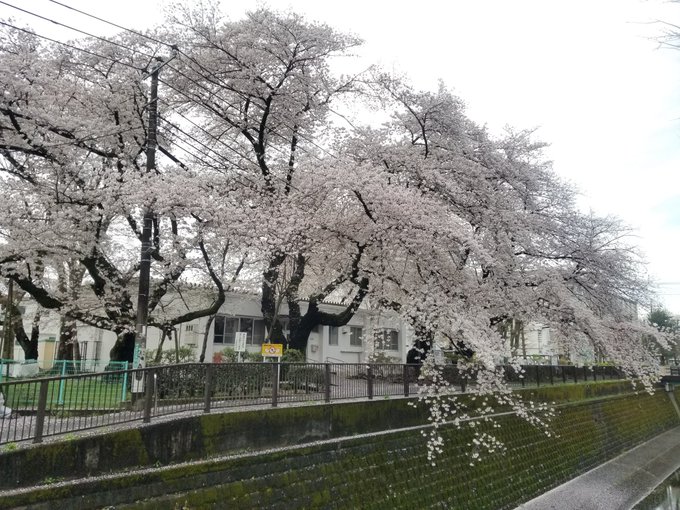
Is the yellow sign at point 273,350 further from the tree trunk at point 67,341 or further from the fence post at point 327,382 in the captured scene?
the tree trunk at point 67,341

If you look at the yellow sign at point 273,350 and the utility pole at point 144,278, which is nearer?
the utility pole at point 144,278

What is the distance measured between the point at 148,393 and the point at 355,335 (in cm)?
2388

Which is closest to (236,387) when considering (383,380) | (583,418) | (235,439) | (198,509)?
(235,439)

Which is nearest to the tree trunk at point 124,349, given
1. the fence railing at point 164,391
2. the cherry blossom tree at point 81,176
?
the cherry blossom tree at point 81,176

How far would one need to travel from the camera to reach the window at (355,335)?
1214 inches

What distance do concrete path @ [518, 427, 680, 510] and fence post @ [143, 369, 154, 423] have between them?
36.4 ft

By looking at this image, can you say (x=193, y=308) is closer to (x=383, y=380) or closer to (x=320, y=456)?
(x=383, y=380)

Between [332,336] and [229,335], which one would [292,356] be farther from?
[332,336]

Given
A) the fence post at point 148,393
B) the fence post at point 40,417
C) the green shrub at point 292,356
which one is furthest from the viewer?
the green shrub at point 292,356

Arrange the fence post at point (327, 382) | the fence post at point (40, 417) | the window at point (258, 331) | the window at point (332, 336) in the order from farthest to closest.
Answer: the window at point (332, 336) < the window at point (258, 331) < the fence post at point (327, 382) < the fence post at point (40, 417)

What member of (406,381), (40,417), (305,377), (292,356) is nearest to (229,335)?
(292,356)

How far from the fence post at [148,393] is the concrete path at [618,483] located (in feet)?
36.4

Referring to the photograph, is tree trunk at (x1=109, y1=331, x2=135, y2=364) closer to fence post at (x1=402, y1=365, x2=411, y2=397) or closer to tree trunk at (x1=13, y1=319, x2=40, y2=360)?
tree trunk at (x1=13, y1=319, x2=40, y2=360)

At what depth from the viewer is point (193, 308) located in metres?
24.3
